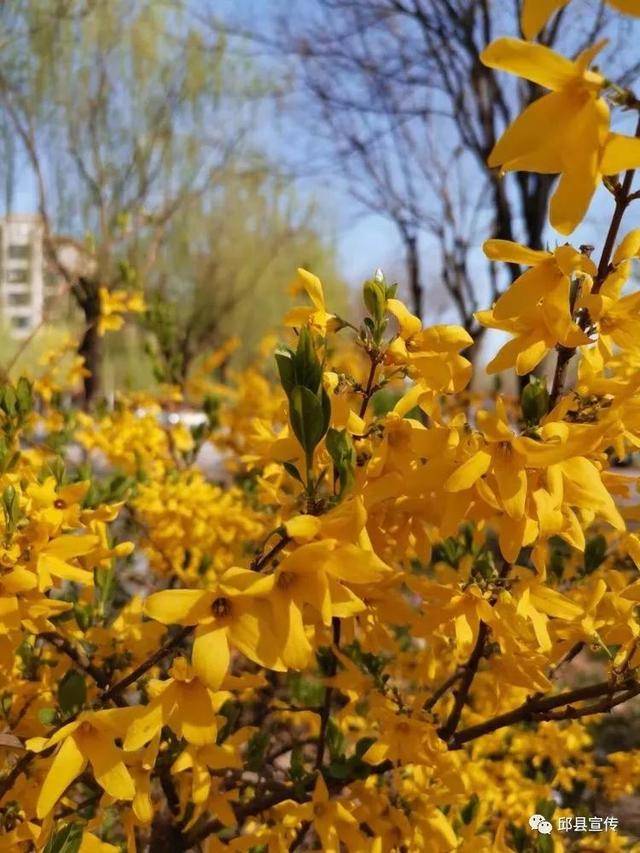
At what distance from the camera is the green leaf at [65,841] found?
80 cm

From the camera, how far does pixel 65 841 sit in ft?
2.63

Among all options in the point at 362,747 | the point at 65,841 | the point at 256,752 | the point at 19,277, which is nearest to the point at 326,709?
the point at 362,747

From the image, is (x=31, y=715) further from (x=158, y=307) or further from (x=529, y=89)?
(x=529, y=89)

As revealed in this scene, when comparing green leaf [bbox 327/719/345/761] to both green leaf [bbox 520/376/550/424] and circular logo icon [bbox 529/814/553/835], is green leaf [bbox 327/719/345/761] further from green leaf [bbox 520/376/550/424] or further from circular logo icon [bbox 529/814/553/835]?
green leaf [bbox 520/376/550/424]

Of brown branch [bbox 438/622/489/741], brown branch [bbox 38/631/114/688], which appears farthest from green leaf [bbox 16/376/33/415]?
brown branch [bbox 438/622/489/741]

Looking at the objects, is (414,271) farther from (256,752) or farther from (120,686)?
(120,686)

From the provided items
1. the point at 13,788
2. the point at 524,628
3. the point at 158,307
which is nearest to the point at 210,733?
the point at 524,628

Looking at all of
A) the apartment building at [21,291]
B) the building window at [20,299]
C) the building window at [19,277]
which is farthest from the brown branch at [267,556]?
the building window at [20,299]

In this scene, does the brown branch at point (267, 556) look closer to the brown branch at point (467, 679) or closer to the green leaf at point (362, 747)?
the brown branch at point (467, 679)

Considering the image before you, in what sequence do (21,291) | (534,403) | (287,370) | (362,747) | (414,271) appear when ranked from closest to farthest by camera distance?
(287,370)
(534,403)
(362,747)
(414,271)
(21,291)

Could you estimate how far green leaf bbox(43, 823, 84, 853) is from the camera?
2.61ft

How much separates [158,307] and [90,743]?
2.07m

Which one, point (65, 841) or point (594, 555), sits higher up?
point (594, 555)

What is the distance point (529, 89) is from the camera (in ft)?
16.8
